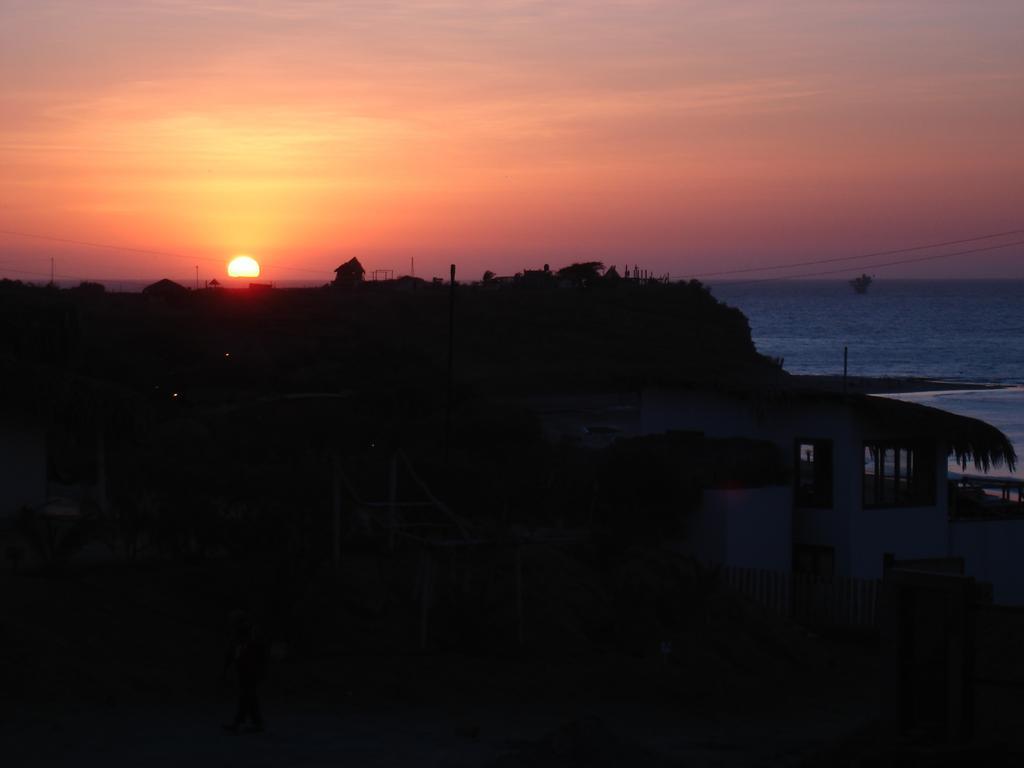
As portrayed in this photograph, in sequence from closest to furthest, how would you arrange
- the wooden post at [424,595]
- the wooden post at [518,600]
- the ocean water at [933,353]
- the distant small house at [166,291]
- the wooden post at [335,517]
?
1. the wooden post at [424,595]
2. the wooden post at [518,600]
3. the wooden post at [335,517]
4. the ocean water at [933,353]
5. the distant small house at [166,291]

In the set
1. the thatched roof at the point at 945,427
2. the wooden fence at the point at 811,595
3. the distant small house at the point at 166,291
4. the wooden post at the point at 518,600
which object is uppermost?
the distant small house at the point at 166,291

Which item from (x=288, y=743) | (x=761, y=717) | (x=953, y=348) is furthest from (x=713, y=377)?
(x=953, y=348)

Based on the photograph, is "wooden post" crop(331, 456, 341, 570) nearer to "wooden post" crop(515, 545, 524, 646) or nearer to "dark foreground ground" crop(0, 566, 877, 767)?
"dark foreground ground" crop(0, 566, 877, 767)

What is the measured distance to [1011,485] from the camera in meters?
28.3

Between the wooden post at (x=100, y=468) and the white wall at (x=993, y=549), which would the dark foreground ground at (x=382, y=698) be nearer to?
the wooden post at (x=100, y=468)

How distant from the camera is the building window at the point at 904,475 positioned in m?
23.5

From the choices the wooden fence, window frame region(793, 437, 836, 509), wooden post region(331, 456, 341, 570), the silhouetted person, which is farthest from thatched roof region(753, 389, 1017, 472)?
the silhouetted person

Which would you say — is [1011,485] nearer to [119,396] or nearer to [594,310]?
[119,396]

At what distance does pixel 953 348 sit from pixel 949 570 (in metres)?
116

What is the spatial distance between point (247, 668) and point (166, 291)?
74266mm

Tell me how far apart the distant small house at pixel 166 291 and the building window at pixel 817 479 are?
62857 mm

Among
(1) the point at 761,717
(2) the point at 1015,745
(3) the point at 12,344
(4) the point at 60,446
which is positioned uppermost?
(3) the point at 12,344

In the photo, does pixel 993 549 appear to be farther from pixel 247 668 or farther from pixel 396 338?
pixel 396 338

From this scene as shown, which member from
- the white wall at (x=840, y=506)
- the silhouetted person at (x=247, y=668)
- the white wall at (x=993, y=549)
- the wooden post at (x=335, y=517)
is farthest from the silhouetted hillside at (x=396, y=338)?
the silhouetted person at (x=247, y=668)
